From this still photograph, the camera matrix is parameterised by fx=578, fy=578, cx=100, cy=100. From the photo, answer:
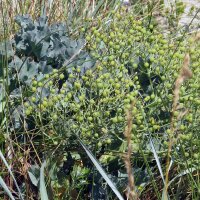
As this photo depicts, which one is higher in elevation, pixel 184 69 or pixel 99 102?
pixel 184 69

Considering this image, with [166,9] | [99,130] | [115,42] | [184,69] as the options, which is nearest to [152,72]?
[115,42]

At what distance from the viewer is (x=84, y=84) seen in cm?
256

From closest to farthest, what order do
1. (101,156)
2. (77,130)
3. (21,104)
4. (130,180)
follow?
(130,180) → (77,130) → (101,156) → (21,104)

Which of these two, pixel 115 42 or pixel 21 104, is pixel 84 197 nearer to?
pixel 21 104

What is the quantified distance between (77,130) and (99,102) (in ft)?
0.46

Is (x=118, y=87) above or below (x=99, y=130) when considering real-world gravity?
above

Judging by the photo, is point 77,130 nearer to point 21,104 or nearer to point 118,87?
point 118,87

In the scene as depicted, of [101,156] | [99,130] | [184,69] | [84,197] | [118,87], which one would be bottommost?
[84,197]

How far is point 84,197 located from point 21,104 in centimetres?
51

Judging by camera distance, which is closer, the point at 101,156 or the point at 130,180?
the point at 130,180

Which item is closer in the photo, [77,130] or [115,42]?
[77,130]

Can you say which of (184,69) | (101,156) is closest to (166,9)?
(101,156)

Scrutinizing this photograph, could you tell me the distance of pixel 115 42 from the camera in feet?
8.48

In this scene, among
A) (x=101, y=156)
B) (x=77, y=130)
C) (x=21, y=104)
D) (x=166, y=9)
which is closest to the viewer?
(x=77, y=130)
